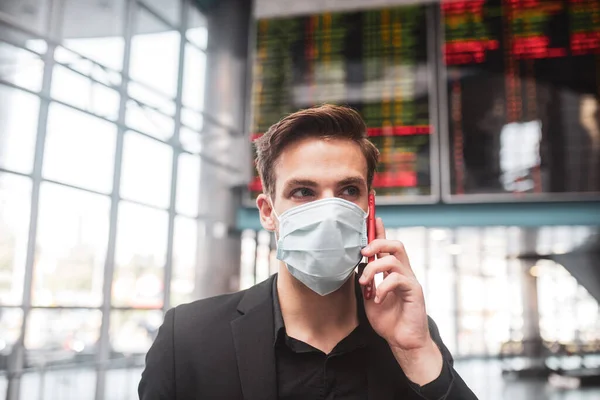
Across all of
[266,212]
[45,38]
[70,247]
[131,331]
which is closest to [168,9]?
[45,38]

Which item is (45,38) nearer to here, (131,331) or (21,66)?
(21,66)

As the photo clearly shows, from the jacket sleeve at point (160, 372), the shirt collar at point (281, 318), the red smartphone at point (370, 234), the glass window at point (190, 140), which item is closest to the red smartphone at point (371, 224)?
the red smartphone at point (370, 234)

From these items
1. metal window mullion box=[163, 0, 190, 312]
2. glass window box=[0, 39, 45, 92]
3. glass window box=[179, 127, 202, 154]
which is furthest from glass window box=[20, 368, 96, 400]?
glass window box=[179, 127, 202, 154]

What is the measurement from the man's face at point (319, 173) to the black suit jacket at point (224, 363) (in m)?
0.37

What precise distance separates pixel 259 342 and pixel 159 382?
291mm

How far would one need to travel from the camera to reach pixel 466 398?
1343mm

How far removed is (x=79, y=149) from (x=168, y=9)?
4.93 feet

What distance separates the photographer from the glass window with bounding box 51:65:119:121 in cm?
318

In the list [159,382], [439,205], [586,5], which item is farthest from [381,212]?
[159,382]

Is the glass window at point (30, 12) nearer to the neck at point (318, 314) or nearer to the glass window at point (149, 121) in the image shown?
the glass window at point (149, 121)

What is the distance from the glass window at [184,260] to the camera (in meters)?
4.22

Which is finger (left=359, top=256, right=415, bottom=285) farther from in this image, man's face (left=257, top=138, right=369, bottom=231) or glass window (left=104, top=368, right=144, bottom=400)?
glass window (left=104, top=368, right=144, bottom=400)

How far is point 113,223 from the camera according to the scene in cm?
Result: 369

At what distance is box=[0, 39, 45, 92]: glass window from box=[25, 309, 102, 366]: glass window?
4.24ft
